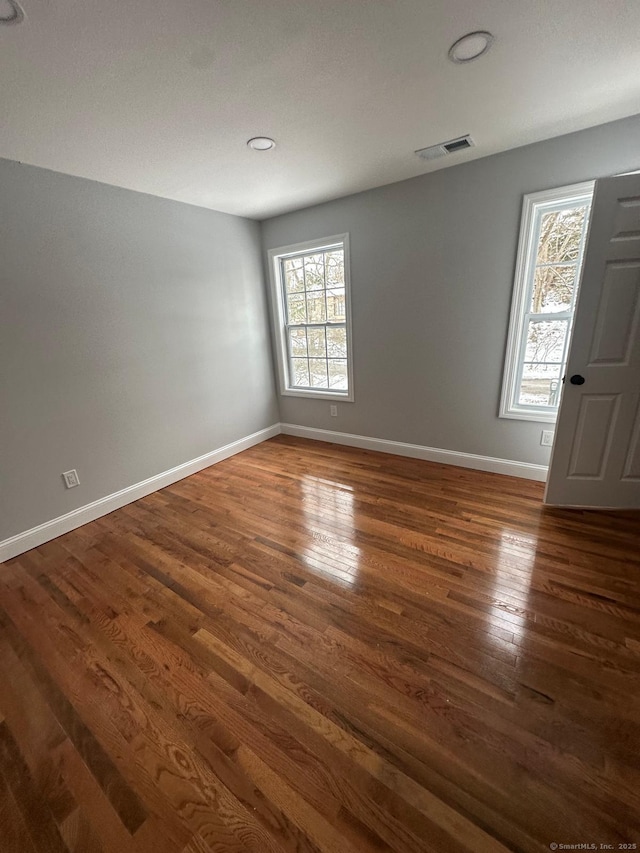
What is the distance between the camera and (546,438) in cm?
274

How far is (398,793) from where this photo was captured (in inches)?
40.8

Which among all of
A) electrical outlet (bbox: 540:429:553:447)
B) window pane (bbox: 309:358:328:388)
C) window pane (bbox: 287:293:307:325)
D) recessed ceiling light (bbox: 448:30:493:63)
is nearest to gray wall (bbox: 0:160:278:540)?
window pane (bbox: 287:293:307:325)

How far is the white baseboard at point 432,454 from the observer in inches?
114

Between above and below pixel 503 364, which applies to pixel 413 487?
below

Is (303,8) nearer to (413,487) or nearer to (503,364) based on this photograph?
(503,364)

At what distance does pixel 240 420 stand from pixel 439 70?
3.20 meters

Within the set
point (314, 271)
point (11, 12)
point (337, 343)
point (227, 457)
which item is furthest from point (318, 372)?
point (11, 12)

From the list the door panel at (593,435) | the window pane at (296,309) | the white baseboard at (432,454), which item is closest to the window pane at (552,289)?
the door panel at (593,435)

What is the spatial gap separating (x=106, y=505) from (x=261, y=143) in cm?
286

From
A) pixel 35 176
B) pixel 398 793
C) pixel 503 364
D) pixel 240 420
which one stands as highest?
pixel 35 176

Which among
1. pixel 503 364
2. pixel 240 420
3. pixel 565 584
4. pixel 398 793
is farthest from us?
pixel 240 420

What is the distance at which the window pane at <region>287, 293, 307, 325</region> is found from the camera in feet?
12.8

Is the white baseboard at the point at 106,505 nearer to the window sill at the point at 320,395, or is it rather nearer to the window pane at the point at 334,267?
the window sill at the point at 320,395

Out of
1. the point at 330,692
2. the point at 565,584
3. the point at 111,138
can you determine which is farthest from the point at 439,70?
the point at 330,692
